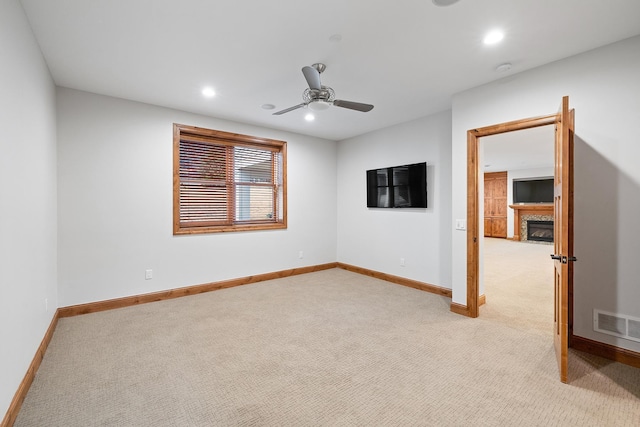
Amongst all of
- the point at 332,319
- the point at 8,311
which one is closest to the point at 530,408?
the point at 332,319

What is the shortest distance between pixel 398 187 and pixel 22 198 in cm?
440

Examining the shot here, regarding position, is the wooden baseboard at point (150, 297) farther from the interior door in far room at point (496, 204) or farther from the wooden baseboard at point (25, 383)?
the interior door in far room at point (496, 204)

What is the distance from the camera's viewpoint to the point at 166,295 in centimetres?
402

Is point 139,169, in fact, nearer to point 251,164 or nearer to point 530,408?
point 251,164

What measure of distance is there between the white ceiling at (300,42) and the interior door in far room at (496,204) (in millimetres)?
9271

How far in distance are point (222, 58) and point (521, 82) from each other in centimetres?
299

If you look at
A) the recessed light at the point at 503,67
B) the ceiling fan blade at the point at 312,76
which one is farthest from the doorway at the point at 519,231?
the ceiling fan blade at the point at 312,76

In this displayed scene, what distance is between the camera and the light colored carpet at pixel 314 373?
179 centimetres

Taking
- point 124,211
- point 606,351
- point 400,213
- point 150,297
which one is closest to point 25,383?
point 150,297

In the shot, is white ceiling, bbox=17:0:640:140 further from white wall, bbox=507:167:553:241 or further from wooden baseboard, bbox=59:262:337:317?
white wall, bbox=507:167:553:241

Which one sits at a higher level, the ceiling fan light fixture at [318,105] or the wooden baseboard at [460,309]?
the ceiling fan light fixture at [318,105]

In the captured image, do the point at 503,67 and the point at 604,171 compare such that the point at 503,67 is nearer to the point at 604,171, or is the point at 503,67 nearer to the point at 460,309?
the point at 604,171

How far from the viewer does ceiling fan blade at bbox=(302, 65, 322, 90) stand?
2369mm

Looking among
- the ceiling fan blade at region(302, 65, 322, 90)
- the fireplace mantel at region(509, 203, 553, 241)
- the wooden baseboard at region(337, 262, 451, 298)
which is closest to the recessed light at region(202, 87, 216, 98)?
the ceiling fan blade at region(302, 65, 322, 90)
